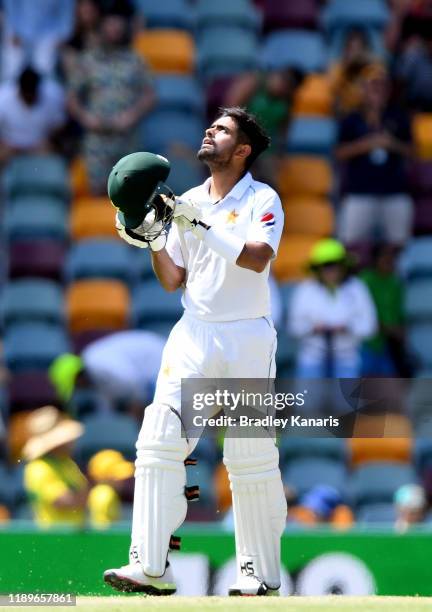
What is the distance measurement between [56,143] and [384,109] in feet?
7.53

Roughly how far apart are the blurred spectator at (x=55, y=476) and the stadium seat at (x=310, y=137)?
4.04 meters

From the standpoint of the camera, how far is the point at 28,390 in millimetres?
11273

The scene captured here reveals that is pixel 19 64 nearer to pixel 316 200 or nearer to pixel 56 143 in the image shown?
pixel 56 143

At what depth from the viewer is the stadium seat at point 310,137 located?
42.3 feet

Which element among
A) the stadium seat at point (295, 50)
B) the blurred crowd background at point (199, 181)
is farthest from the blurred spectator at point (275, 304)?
the stadium seat at point (295, 50)

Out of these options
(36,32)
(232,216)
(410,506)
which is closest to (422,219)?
(36,32)

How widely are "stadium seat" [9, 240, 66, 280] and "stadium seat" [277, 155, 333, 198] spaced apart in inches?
67.4

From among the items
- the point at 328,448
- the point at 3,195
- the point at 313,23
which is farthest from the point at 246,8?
the point at 328,448

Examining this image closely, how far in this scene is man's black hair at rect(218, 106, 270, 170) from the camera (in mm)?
6934

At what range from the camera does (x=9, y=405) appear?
1130cm

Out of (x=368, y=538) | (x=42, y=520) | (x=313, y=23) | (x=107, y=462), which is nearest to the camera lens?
(x=368, y=538)

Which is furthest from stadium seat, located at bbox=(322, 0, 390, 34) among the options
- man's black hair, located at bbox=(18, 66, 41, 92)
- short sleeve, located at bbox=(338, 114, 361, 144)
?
man's black hair, located at bbox=(18, 66, 41, 92)

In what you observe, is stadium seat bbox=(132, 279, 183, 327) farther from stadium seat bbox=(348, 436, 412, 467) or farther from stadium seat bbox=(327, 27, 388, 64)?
stadium seat bbox=(327, 27, 388, 64)

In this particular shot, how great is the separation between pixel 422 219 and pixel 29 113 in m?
2.84
